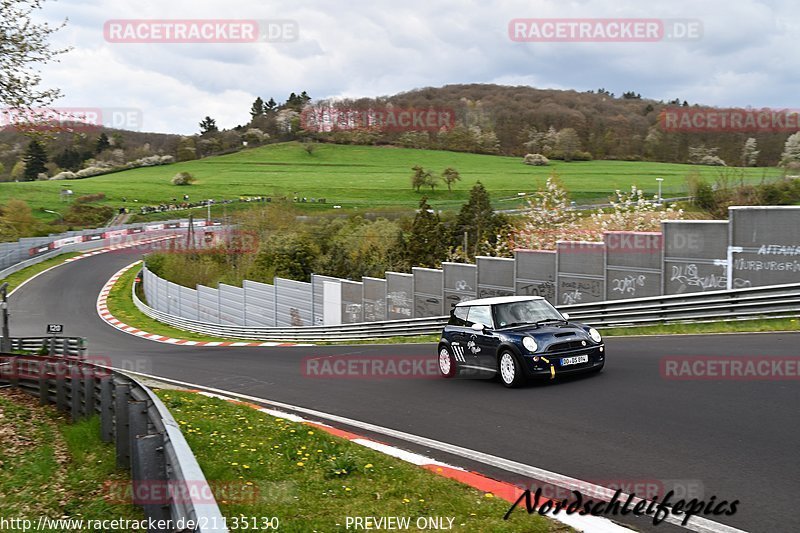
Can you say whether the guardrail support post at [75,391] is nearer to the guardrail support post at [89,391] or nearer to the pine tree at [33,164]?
the guardrail support post at [89,391]

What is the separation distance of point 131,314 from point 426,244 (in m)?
21.3

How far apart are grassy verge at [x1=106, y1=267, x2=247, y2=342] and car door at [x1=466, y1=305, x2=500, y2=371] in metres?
25.5

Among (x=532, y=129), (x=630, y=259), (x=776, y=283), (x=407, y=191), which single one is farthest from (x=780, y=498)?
(x=532, y=129)

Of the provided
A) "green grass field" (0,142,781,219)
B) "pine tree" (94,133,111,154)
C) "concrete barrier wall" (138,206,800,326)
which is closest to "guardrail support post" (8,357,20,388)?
"concrete barrier wall" (138,206,800,326)

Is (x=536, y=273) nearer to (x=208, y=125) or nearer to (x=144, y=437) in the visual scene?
(x=144, y=437)

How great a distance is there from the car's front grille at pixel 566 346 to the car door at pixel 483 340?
1.06 metres

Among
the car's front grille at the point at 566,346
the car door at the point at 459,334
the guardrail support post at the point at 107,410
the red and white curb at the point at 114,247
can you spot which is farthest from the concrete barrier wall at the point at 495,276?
the red and white curb at the point at 114,247

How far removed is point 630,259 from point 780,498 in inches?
558

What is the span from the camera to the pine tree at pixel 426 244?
158 ft

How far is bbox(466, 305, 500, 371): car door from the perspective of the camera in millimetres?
13398

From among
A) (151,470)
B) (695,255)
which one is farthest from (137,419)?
(695,255)

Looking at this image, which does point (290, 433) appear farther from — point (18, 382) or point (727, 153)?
point (727, 153)

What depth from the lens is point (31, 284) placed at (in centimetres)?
6347

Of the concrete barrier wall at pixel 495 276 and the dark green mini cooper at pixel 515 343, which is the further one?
the concrete barrier wall at pixel 495 276
